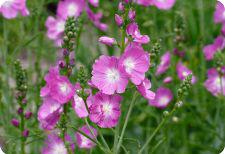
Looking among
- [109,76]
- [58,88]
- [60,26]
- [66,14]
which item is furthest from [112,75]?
[60,26]

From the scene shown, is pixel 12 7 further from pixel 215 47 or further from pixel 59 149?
pixel 215 47

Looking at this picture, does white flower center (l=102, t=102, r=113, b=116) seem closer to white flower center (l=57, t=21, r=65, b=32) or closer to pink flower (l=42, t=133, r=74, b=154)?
pink flower (l=42, t=133, r=74, b=154)

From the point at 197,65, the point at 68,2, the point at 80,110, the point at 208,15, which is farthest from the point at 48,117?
the point at 208,15

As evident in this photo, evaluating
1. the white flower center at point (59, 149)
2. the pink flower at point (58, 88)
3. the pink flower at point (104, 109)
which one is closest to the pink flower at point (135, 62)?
the pink flower at point (104, 109)

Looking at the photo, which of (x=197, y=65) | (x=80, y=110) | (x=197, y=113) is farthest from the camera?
(x=197, y=65)

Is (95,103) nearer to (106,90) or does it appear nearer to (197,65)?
(106,90)

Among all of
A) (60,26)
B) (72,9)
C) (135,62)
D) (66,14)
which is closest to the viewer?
(135,62)

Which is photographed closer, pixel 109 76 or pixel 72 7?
pixel 109 76
